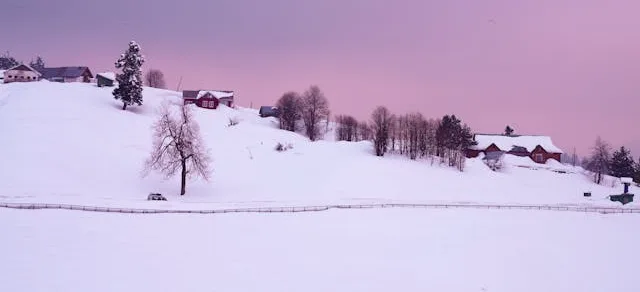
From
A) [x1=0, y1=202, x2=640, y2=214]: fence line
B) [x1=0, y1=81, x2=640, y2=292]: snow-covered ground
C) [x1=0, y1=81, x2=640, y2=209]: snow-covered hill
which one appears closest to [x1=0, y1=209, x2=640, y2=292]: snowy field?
[x1=0, y1=81, x2=640, y2=292]: snow-covered ground

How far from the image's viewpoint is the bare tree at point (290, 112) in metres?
110

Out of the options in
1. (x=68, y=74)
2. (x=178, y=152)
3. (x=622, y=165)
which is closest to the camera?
(x=178, y=152)

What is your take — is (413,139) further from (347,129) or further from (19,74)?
(19,74)

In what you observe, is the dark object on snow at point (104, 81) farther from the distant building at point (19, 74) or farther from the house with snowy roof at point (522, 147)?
the house with snowy roof at point (522, 147)

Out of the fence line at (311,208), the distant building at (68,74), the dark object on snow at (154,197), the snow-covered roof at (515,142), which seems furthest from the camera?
the distant building at (68,74)

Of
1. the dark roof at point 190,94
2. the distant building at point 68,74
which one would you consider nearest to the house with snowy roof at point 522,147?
the dark roof at point 190,94

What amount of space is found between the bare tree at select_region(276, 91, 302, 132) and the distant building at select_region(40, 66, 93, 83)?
148 ft

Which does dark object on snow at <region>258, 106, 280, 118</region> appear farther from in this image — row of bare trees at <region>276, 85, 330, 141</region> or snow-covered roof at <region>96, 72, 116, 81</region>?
snow-covered roof at <region>96, 72, 116, 81</region>

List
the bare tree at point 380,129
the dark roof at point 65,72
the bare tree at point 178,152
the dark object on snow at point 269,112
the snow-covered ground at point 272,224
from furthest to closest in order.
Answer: the dark object on snow at point 269,112 < the dark roof at point 65,72 < the bare tree at point 380,129 < the bare tree at point 178,152 < the snow-covered ground at point 272,224

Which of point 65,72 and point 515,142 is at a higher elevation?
point 65,72

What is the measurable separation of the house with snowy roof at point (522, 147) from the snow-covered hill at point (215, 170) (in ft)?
61.1

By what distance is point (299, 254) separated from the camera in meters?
31.3

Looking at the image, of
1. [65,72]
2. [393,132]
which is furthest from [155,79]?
[393,132]

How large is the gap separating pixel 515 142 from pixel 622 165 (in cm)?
2185
